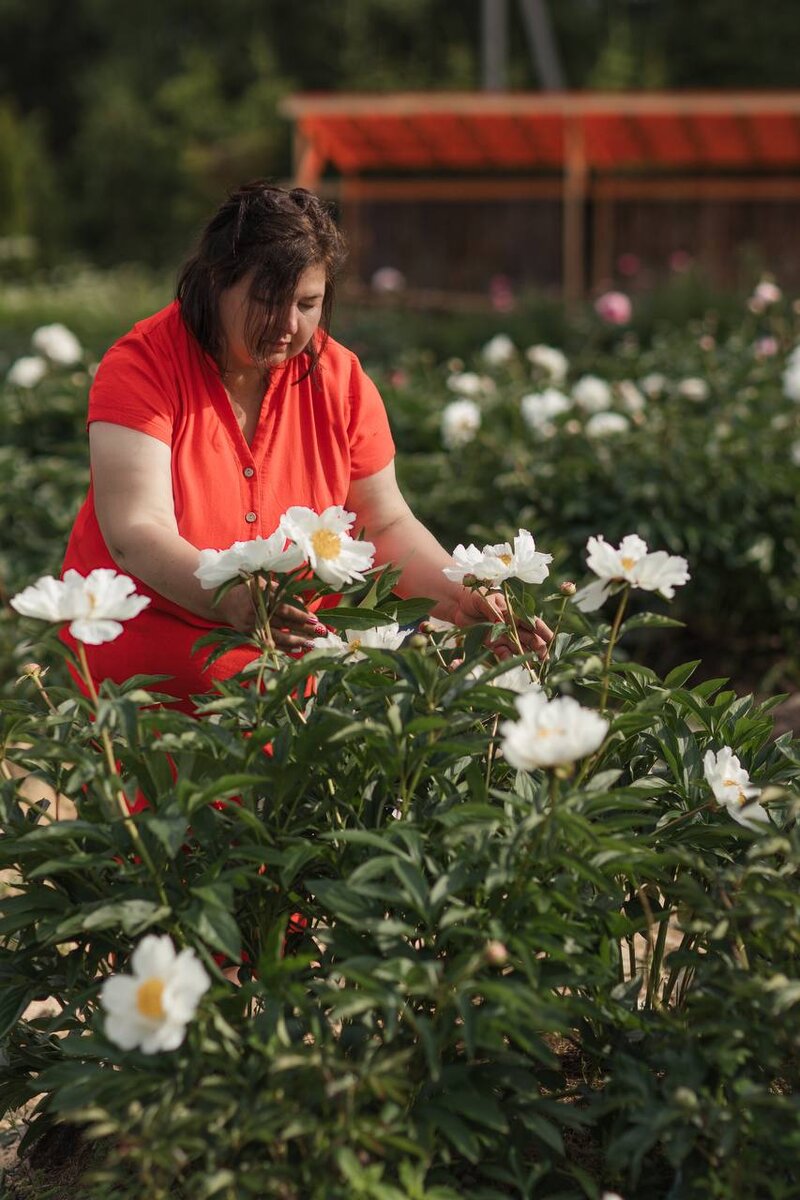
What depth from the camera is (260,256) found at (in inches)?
97.8

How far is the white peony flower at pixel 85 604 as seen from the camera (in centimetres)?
193

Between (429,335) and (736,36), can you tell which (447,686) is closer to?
(429,335)

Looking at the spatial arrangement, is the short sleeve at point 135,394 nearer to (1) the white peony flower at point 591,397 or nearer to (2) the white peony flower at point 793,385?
(1) the white peony flower at point 591,397

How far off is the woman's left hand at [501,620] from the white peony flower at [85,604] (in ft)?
1.91

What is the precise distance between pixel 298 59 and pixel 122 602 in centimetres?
3492

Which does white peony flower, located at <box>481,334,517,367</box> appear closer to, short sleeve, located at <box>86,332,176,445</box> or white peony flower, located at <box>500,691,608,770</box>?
short sleeve, located at <box>86,332,176,445</box>

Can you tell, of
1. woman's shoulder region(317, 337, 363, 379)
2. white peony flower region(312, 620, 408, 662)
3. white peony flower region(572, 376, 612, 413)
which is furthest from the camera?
white peony flower region(572, 376, 612, 413)

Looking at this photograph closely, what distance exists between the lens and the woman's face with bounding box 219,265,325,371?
2.50 m

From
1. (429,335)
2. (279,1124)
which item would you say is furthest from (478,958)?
(429,335)

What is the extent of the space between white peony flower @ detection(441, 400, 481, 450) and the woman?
2424mm

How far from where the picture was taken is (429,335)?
38.3 feet

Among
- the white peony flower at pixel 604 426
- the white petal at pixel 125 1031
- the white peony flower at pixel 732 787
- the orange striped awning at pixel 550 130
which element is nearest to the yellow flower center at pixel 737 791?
the white peony flower at pixel 732 787

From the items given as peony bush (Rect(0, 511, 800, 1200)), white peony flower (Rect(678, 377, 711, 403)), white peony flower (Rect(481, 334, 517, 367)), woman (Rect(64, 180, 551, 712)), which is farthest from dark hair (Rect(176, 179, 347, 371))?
white peony flower (Rect(481, 334, 517, 367))

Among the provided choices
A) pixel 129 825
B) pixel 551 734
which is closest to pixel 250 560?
pixel 129 825
